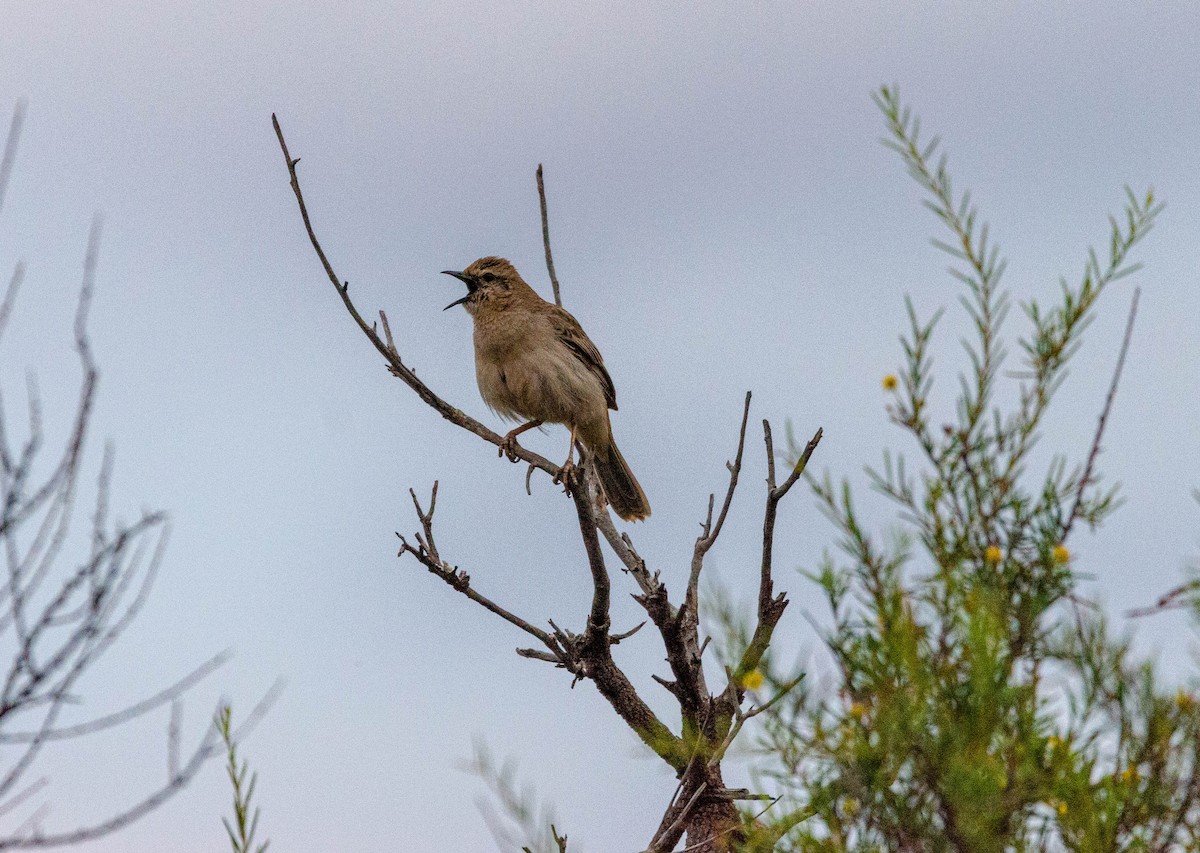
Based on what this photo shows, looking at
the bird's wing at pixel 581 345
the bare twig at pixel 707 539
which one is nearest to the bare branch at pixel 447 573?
the bare twig at pixel 707 539

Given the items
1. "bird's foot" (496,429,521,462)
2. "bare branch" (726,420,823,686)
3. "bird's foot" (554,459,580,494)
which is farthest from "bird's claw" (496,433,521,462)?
"bare branch" (726,420,823,686)

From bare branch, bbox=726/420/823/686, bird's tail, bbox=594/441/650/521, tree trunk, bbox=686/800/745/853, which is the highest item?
bird's tail, bbox=594/441/650/521

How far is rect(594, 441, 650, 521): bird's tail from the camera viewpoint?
900 centimetres

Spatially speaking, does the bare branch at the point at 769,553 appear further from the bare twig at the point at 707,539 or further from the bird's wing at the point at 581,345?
the bird's wing at the point at 581,345

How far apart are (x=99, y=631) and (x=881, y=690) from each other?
13.1 feet

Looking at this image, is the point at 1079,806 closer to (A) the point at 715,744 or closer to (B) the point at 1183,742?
(B) the point at 1183,742

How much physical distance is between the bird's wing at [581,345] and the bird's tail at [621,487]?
0.45m

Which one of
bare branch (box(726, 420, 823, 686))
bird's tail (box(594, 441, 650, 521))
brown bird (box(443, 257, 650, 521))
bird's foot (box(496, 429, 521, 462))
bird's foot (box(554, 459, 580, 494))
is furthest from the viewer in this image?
bird's tail (box(594, 441, 650, 521))

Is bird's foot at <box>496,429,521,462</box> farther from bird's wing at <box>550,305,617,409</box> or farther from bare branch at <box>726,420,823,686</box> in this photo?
bare branch at <box>726,420,823,686</box>

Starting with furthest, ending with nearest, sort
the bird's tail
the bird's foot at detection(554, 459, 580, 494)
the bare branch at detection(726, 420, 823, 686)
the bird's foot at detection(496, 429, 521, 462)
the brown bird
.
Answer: the bird's tail, the brown bird, the bird's foot at detection(496, 429, 521, 462), the bird's foot at detection(554, 459, 580, 494), the bare branch at detection(726, 420, 823, 686)

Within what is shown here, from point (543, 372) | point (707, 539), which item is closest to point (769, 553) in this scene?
point (707, 539)

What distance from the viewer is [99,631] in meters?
5.40

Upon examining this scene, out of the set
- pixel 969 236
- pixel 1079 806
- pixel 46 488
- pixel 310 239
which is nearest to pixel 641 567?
pixel 310 239

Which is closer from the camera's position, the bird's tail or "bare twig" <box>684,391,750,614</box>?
"bare twig" <box>684,391,750,614</box>
